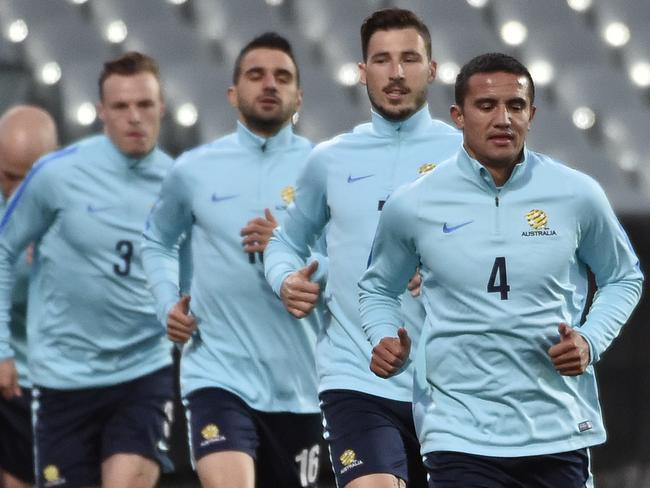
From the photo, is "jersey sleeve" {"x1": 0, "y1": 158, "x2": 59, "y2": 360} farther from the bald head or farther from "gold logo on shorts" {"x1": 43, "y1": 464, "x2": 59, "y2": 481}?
the bald head

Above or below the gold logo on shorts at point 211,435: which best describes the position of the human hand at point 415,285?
above

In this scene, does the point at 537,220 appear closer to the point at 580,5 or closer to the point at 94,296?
the point at 94,296

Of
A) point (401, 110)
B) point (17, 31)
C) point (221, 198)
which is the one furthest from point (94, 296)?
point (17, 31)

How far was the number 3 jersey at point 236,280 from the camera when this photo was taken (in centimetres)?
581

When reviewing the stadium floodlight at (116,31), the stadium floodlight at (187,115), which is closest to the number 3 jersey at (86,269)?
the stadium floodlight at (187,115)

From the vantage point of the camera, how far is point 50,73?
9.77 meters

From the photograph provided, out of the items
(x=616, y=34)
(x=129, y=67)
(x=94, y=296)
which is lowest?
(x=94, y=296)

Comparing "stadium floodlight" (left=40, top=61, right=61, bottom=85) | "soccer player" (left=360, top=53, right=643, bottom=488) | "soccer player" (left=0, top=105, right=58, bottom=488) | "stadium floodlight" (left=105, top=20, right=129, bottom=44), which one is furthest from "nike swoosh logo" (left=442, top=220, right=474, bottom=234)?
"stadium floodlight" (left=105, top=20, right=129, bottom=44)

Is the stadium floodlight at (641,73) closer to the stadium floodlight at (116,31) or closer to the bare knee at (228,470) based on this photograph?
the stadium floodlight at (116,31)

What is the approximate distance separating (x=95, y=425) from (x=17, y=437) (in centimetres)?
116

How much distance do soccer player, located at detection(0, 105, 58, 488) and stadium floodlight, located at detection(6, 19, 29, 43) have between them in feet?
7.11

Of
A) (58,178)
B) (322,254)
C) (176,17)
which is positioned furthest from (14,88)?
(322,254)

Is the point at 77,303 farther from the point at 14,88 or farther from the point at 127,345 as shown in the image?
the point at 14,88

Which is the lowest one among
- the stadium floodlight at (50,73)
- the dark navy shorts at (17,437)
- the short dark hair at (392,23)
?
the dark navy shorts at (17,437)
